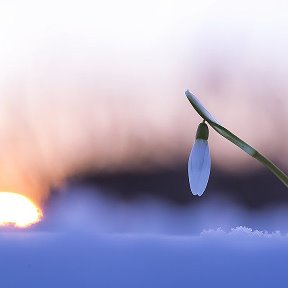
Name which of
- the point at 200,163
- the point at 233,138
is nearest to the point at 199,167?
the point at 200,163

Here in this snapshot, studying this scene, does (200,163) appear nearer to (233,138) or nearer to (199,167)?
(199,167)

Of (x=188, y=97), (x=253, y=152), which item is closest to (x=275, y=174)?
(x=253, y=152)

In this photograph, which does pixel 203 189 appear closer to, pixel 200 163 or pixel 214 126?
pixel 200 163
